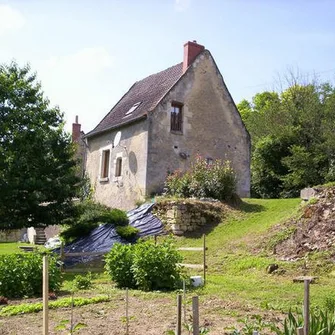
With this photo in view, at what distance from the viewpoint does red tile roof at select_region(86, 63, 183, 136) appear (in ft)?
69.5

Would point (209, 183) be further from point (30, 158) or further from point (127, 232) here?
point (30, 158)

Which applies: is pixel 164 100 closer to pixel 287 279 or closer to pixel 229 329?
pixel 287 279

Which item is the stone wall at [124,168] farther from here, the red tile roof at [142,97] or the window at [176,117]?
the window at [176,117]

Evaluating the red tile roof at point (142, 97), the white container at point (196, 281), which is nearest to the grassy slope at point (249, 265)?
the white container at point (196, 281)

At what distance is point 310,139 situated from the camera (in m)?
26.1

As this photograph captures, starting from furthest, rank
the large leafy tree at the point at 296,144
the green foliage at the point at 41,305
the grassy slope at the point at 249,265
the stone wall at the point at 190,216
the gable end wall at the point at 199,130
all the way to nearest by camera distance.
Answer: the large leafy tree at the point at 296,144
the gable end wall at the point at 199,130
the stone wall at the point at 190,216
the grassy slope at the point at 249,265
the green foliage at the point at 41,305

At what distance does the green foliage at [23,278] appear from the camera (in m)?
7.98

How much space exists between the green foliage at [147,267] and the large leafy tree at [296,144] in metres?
16.5

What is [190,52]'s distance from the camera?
2167cm

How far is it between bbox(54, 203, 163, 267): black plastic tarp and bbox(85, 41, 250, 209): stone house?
2.54 metres

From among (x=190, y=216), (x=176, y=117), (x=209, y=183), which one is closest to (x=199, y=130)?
(x=176, y=117)

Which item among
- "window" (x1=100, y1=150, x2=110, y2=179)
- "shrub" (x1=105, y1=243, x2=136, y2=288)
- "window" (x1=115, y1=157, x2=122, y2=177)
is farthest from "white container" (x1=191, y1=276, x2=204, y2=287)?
"window" (x1=100, y1=150, x2=110, y2=179)

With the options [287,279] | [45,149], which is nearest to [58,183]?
[45,149]

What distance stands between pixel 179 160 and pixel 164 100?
9.00 feet
